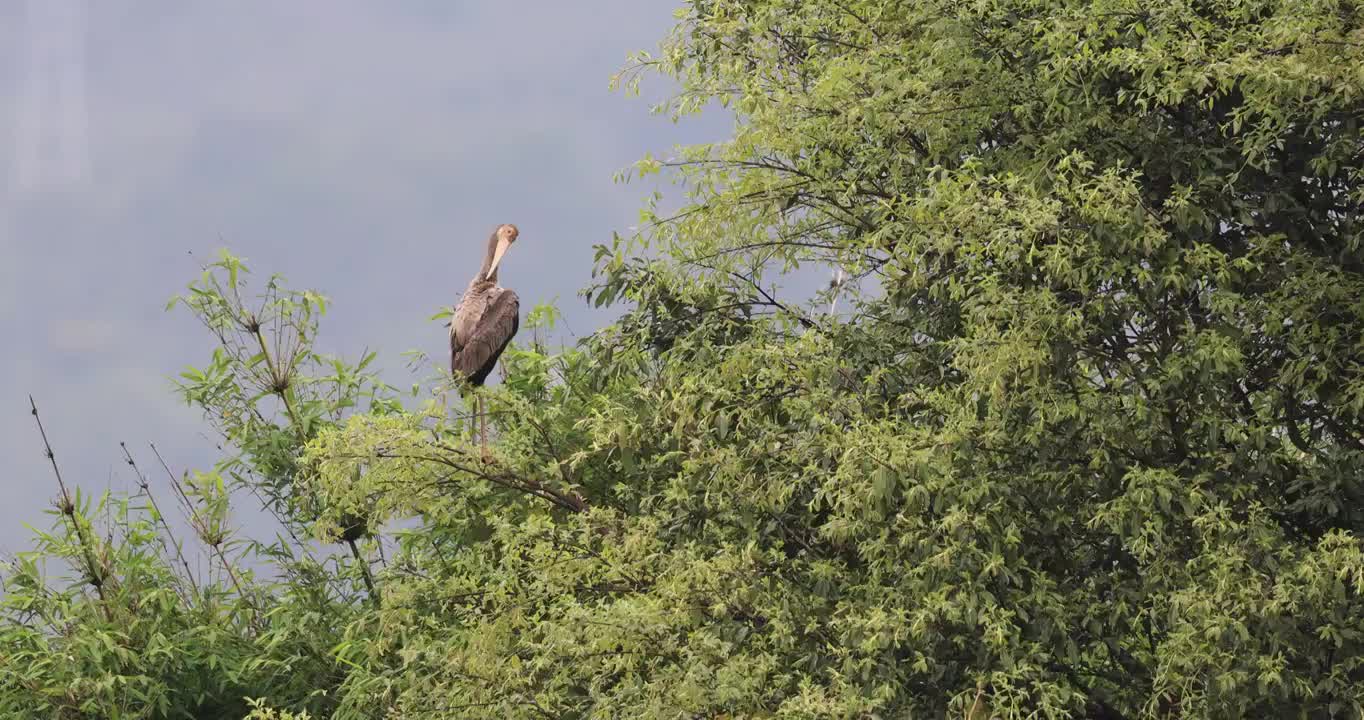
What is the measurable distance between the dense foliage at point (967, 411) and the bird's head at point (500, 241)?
140 centimetres

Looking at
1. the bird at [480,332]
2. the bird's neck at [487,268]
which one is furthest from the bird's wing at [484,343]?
the bird's neck at [487,268]

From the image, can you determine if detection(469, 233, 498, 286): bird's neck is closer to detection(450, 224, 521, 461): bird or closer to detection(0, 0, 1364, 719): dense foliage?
detection(450, 224, 521, 461): bird

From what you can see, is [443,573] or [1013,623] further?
[443,573]

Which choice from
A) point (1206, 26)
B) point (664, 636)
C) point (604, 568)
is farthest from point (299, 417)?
point (1206, 26)

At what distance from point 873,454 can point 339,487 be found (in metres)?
3.83

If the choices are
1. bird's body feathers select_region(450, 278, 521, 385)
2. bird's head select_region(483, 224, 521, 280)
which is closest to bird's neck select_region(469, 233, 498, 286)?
bird's head select_region(483, 224, 521, 280)

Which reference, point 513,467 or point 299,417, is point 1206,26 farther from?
point 299,417

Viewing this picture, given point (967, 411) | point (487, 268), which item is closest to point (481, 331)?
point (487, 268)

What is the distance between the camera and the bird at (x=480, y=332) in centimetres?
1045

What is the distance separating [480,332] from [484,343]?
76mm

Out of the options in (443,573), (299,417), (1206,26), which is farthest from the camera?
(299,417)

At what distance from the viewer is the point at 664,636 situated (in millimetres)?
7930

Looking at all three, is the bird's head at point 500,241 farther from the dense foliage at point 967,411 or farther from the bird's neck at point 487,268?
the dense foliage at point 967,411

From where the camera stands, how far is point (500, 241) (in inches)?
448
